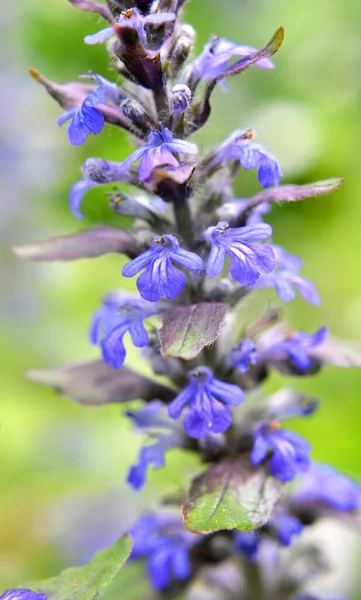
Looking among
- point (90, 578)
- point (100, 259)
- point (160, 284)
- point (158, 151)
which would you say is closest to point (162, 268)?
point (160, 284)

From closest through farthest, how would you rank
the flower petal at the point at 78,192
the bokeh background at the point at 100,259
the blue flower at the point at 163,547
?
the flower petal at the point at 78,192
the blue flower at the point at 163,547
the bokeh background at the point at 100,259

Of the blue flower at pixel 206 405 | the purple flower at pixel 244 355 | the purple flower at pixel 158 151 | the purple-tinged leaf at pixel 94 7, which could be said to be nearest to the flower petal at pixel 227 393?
the blue flower at pixel 206 405

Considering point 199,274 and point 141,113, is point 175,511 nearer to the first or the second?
point 199,274

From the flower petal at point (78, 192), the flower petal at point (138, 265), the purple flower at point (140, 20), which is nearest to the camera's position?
the purple flower at point (140, 20)

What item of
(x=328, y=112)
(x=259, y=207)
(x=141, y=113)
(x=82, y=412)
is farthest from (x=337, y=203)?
(x=141, y=113)

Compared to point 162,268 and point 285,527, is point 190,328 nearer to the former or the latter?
point 162,268

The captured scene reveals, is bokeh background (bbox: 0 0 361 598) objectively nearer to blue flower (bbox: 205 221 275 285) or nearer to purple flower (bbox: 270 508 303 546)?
purple flower (bbox: 270 508 303 546)

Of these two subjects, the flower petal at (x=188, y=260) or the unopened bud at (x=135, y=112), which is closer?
the flower petal at (x=188, y=260)

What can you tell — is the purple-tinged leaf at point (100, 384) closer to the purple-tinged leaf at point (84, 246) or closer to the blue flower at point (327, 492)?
the purple-tinged leaf at point (84, 246)
